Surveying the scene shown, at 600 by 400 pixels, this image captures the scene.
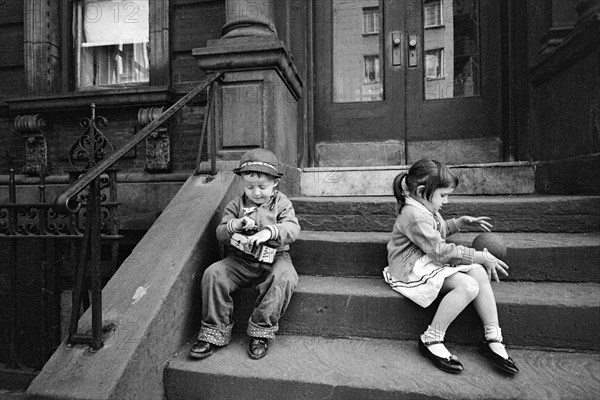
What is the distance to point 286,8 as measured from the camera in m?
4.03

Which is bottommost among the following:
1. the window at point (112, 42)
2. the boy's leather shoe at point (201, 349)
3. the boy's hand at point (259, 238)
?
the boy's leather shoe at point (201, 349)

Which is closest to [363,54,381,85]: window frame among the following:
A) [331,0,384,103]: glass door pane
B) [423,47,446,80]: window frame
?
[331,0,384,103]: glass door pane

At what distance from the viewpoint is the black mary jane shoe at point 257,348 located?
6.77 ft

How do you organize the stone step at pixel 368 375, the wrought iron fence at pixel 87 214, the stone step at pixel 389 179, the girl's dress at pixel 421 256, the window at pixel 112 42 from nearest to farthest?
the stone step at pixel 368 375 < the wrought iron fence at pixel 87 214 < the girl's dress at pixel 421 256 < the stone step at pixel 389 179 < the window at pixel 112 42

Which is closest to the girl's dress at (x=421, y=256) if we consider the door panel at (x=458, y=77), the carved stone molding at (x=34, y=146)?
the door panel at (x=458, y=77)

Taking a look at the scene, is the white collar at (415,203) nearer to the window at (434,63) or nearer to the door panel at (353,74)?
the door panel at (353,74)

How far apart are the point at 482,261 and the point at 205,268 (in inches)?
67.2

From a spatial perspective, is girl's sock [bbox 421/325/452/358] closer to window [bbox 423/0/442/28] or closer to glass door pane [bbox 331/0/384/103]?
glass door pane [bbox 331/0/384/103]

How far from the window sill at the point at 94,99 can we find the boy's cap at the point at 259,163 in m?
2.38

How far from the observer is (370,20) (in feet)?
14.5

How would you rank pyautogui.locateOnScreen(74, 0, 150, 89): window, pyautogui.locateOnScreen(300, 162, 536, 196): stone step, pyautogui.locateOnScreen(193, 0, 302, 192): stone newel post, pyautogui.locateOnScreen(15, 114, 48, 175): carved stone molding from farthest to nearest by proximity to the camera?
pyautogui.locateOnScreen(74, 0, 150, 89): window < pyautogui.locateOnScreen(15, 114, 48, 175): carved stone molding < pyautogui.locateOnScreen(300, 162, 536, 196): stone step < pyautogui.locateOnScreen(193, 0, 302, 192): stone newel post

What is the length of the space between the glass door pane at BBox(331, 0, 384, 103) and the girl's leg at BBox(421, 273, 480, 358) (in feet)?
9.50

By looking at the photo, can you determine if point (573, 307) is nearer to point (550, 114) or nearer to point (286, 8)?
point (550, 114)

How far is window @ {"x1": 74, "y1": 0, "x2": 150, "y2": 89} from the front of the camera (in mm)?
4676
